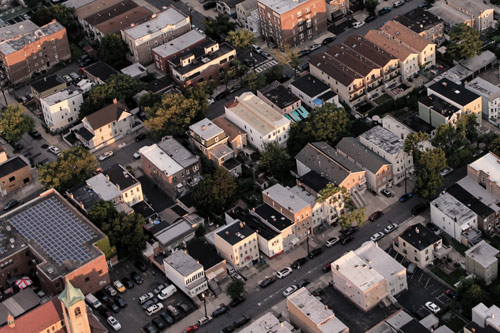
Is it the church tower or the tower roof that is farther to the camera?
the church tower

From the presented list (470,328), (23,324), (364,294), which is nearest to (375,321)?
(364,294)

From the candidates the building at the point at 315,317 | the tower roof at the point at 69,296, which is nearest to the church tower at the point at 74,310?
the tower roof at the point at 69,296

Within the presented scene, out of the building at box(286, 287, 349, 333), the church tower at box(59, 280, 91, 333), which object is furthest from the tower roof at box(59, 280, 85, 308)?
the building at box(286, 287, 349, 333)

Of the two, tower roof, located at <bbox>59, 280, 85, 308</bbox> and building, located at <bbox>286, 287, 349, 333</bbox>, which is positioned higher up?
tower roof, located at <bbox>59, 280, 85, 308</bbox>

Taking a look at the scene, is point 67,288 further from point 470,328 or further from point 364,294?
point 470,328

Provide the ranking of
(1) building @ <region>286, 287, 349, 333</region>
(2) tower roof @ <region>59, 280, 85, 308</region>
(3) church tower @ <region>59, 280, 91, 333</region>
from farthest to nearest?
(1) building @ <region>286, 287, 349, 333</region>, (3) church tower @ <region>59, 280, 91, 333</region>, (2) tower roof @ <region>59, 280, 85, 308</region>

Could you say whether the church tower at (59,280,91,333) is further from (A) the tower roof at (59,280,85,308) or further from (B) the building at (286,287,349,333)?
(B) the building at (286,287,349,333)

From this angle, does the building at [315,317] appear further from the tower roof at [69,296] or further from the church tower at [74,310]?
the tower roof at [69,296]
